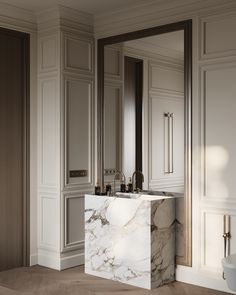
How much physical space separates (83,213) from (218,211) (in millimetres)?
1555

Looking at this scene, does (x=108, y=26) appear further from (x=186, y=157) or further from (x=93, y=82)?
(x=186, y=157)

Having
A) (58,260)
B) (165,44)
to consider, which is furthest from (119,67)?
(58,260)

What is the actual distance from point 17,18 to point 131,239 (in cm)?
246

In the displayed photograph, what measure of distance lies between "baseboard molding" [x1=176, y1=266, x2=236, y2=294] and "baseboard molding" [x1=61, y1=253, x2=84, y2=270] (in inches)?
44.2

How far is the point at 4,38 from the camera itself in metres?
4.63

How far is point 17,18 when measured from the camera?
15.4 feet

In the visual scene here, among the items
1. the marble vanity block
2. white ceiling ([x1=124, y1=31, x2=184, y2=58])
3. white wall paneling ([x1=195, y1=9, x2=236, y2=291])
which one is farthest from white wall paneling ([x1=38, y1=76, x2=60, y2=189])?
white wall paneling ([x1=195, y1=9, x2=236, y2=291])

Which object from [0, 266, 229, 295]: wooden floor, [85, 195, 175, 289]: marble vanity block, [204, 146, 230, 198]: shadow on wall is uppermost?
[204, 146, 230, 198]: shadow on wall

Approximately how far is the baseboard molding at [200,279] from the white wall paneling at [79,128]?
1.37 meters

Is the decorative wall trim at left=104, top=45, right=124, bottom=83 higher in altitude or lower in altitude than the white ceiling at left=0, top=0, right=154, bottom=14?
lower

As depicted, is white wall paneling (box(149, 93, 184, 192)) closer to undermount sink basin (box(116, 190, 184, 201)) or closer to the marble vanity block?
undermount sink basin (box(116, 190, 184, 201))

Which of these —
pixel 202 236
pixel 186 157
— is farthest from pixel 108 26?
pixel 202 236

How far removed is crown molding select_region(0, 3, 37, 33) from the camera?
4562 mm

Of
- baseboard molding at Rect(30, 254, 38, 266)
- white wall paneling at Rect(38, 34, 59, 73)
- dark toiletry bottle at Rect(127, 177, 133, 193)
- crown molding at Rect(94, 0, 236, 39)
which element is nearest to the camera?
crown molding at Rect(94, 0, 236, 39)
